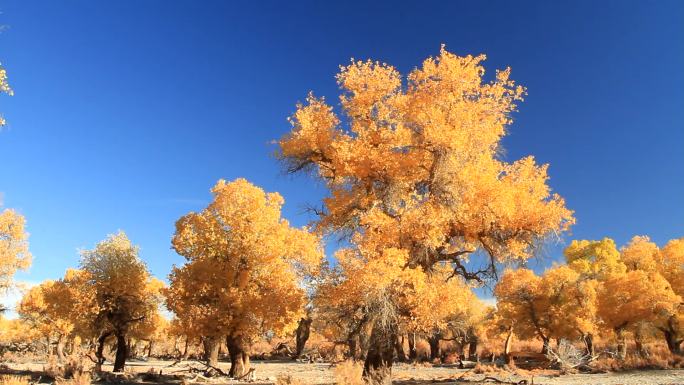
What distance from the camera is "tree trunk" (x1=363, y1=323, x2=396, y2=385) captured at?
1694 cm

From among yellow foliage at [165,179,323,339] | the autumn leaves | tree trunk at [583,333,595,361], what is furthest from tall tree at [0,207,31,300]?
tree trunk at [583,333,595,361]

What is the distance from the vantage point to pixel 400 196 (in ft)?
58.9

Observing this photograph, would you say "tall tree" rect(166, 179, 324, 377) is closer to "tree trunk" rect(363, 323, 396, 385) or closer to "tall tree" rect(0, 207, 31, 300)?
"tree trunk" rect(363, 323, 396, 385)

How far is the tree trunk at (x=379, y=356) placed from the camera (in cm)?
1694

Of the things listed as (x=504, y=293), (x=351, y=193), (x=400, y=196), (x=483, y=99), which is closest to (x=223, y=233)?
(x=351, y=193)

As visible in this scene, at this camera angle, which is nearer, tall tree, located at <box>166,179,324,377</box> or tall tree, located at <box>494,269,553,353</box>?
tall tree, located at <box>166,179,324,377</box>

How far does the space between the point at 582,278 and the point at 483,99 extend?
3040 cm

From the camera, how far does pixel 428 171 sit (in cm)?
1795

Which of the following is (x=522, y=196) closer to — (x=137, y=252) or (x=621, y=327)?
(x=137, y=252)

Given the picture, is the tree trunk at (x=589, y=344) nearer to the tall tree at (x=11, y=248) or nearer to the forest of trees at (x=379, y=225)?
the forest of trees at (x=379, y=225)

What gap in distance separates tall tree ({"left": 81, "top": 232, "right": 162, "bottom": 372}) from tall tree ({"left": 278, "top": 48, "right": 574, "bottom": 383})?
18.8 m

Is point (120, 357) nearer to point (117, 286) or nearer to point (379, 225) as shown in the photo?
point (117, 286)

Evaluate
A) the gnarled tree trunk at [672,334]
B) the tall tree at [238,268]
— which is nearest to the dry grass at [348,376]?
the tall tree at [238,268]

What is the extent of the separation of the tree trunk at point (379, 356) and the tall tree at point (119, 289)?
20.4 m
